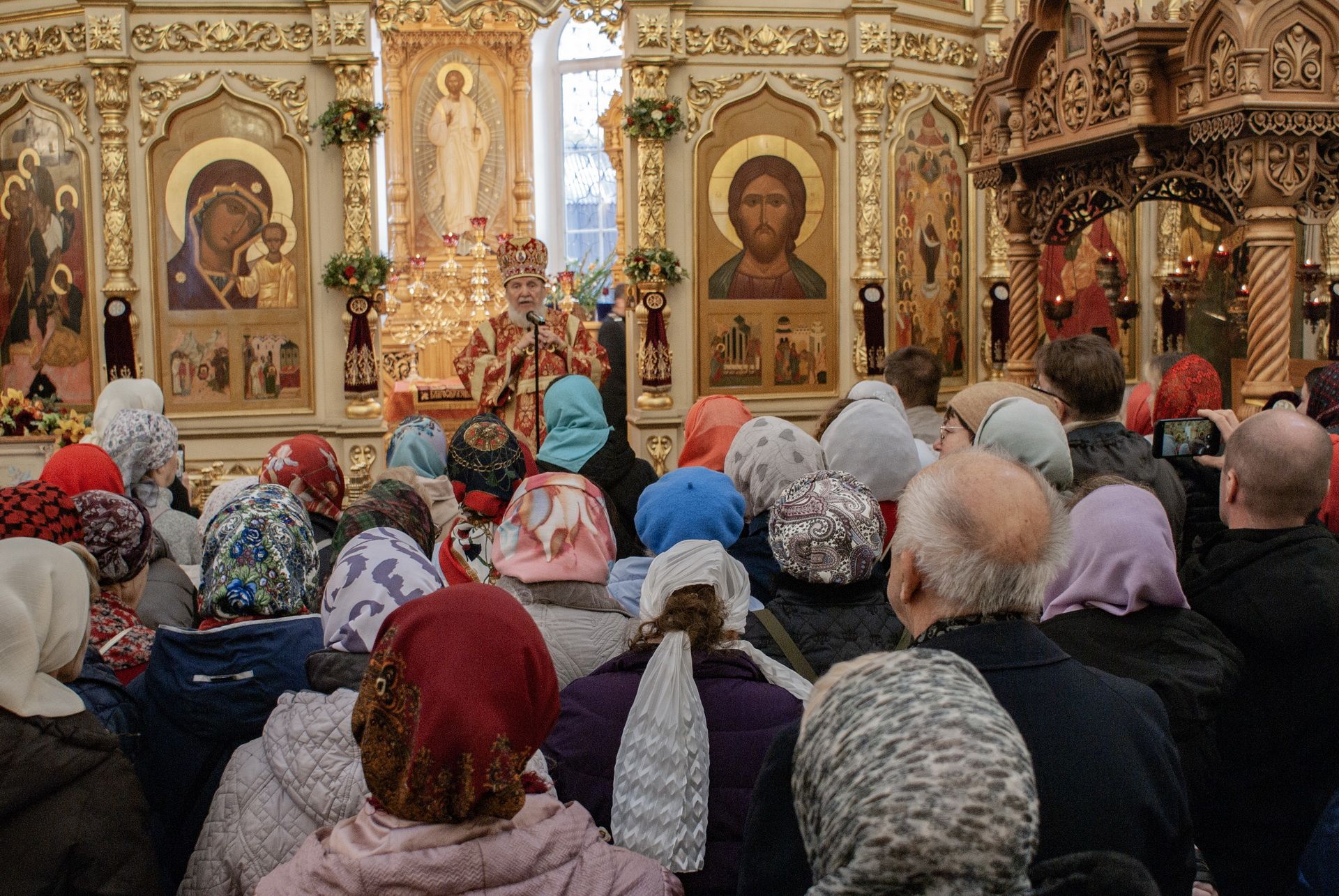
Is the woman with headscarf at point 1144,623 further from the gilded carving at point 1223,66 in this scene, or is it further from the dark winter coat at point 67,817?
the gilded carving at point 1223,66

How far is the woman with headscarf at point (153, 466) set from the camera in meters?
4.95

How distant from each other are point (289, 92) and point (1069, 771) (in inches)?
419

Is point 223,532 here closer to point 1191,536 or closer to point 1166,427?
point 1166,427

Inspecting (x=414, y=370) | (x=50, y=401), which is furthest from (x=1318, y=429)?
(x=414, y=370)

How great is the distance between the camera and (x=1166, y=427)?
4.46 m

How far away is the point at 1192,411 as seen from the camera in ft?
16.4

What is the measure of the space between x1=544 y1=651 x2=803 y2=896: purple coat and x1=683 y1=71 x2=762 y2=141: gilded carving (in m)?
9.30

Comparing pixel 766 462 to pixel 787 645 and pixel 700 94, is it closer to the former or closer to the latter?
pixel 787 645

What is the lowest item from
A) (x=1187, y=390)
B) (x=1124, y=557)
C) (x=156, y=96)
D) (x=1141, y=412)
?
(x=1124, y=557)

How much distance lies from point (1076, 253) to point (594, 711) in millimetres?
11246

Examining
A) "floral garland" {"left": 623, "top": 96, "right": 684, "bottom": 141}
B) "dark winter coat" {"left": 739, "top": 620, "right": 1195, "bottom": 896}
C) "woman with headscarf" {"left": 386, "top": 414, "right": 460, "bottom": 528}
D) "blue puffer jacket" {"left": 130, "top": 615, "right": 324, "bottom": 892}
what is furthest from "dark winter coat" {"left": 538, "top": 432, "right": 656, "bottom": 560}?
"floral garland" {"left": 623, "top": 96, "right": 684, "bottom": 141}

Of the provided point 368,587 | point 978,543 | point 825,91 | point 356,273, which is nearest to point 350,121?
point 356,273

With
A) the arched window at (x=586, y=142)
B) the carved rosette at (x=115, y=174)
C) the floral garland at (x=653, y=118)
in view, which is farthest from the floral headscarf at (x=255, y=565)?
the arched window at (x=586, y=142)

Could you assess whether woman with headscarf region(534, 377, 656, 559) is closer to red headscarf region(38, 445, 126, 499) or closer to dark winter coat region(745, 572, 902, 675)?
red headscarf region(38, 445, 126, 499)
